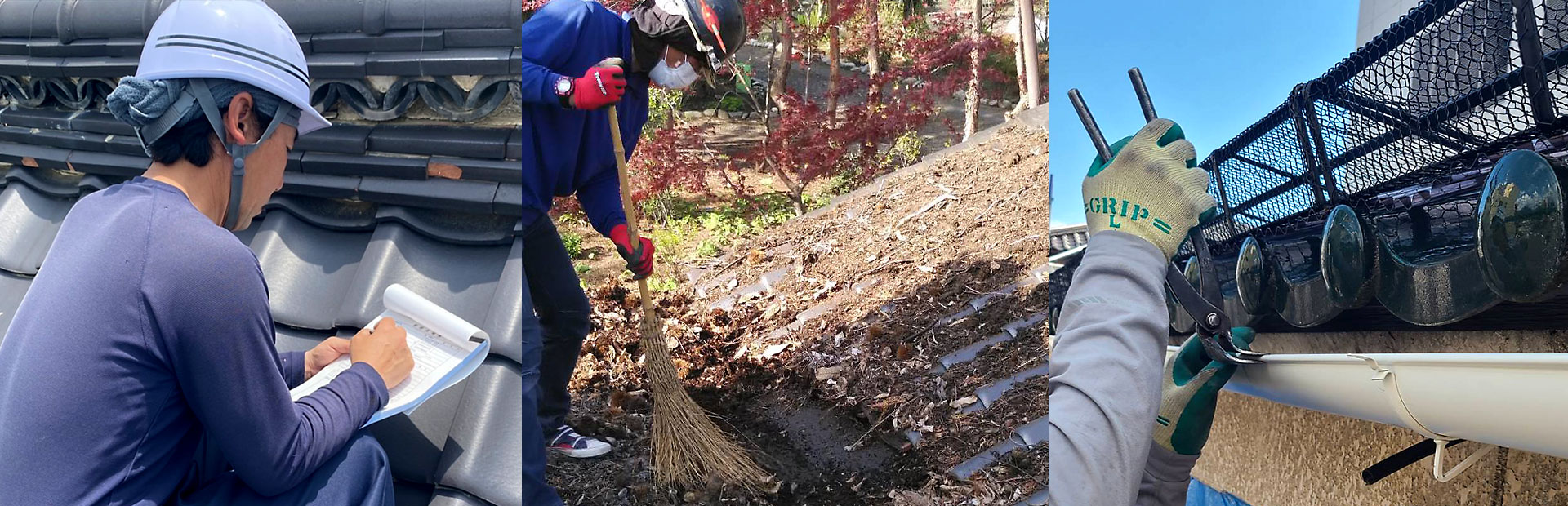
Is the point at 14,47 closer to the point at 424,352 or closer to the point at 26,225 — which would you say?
the point at 26,225

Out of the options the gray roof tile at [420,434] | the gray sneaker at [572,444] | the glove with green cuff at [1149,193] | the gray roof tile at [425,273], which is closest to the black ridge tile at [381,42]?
the gray roof tile at [425,273]

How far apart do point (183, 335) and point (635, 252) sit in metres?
0.77

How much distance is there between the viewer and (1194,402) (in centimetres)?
211

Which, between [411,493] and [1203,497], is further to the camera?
[1203,497]

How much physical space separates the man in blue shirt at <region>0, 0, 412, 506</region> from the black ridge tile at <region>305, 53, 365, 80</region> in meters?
0.24

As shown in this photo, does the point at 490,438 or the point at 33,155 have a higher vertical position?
the point at 33,155

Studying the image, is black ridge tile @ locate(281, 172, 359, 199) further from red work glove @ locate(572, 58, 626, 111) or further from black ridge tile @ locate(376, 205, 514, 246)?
red work glove @ locate(572, 58, 626, 111)

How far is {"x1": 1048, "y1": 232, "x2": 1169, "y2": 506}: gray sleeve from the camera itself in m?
1.75

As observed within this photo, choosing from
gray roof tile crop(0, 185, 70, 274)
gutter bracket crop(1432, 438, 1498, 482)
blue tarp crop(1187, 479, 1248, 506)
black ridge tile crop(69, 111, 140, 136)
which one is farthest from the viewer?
blue tarp crop(1187, 479, 1248, 506)

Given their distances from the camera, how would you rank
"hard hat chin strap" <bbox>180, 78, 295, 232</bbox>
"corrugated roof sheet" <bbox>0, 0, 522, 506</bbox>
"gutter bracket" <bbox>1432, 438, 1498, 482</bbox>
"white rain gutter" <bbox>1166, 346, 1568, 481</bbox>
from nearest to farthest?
1. "white rain gutter" <bbox>1166, 346, 1568, 481</bbox>
2. "hard hat chin strap" <bbox>180, 78, 295, 232</bbox>
3. "gutter bracket" <bbox>1432, 438, 1498, 482</bbox>
4. "corrugated roof sheet" <bbox>0, 0, 522, 506</bbox>

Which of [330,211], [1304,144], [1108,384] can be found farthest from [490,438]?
[1304,144]

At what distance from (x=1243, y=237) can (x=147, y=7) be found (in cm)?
279

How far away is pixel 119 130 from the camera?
7.26 ft

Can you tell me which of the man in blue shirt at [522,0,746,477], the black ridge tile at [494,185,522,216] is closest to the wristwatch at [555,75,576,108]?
the man in blue shirt at [522,0,746,477]
